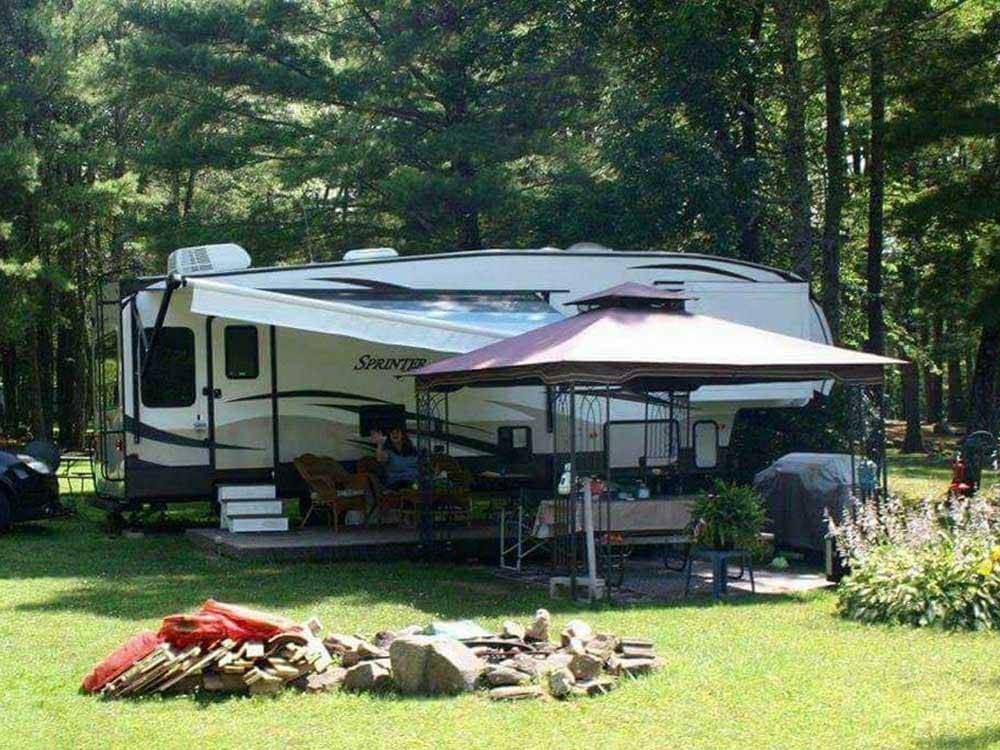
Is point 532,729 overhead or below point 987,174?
below

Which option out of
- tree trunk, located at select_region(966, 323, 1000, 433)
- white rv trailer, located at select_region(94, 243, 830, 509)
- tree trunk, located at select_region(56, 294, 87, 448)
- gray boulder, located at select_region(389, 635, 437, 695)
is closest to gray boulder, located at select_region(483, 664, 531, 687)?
gray boulder, located at select_region(389, 635, 437, 695)

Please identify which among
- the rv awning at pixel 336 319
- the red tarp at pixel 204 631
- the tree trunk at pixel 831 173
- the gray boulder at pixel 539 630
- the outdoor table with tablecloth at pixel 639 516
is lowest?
the gray boulder at pixel 539 630

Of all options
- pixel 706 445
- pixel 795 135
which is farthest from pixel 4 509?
pixel 795 135

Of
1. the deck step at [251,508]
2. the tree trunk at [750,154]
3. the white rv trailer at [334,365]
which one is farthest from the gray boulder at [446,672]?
the tree trunk at [750,154]

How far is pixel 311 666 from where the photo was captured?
7207 millimetres

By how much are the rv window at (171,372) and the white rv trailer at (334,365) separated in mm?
15

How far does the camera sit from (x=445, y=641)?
282 inches

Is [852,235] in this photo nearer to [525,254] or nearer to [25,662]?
[525,254]

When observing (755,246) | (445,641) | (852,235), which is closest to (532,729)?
(445,641)

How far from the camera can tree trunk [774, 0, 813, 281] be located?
780 inches

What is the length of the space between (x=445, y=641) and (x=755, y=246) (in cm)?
1502

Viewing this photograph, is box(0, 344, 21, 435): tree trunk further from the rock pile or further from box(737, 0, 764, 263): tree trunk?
the rock pile

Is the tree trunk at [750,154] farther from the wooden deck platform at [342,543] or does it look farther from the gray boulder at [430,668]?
the gray boulder at [430,668]

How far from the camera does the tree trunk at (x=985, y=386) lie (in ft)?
65.6
